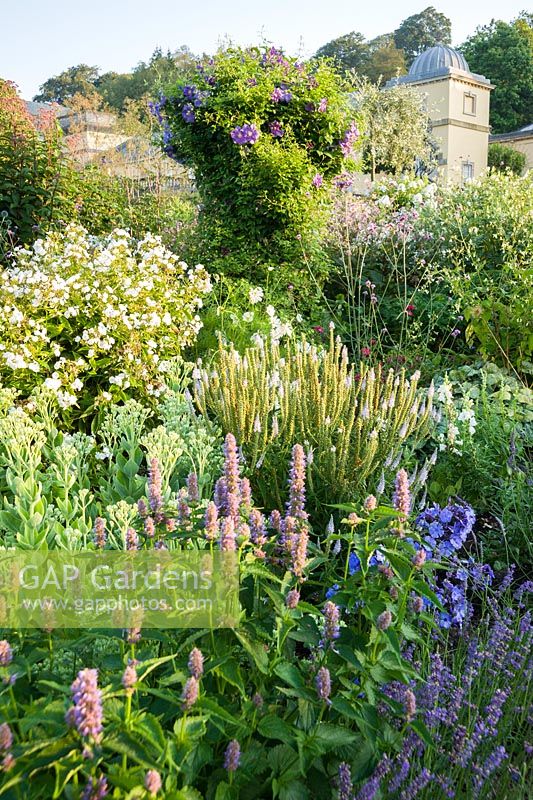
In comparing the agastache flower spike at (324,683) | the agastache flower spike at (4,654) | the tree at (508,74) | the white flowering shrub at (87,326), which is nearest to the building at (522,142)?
the tree at (508,74)

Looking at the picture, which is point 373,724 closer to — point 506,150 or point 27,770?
point 27,770

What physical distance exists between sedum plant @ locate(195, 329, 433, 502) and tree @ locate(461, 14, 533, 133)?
4359 cm

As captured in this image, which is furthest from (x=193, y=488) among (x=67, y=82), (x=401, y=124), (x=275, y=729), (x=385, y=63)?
(x=67, y=82)

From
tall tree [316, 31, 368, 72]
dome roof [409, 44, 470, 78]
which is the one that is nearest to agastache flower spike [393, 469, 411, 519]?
dome roof [409, 44, 470, 78]

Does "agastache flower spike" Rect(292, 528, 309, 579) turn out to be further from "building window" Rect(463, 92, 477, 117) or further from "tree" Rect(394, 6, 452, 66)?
"tree" Rect(394, 6, 452, 66)

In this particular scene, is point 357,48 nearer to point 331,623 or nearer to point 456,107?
point 456,107

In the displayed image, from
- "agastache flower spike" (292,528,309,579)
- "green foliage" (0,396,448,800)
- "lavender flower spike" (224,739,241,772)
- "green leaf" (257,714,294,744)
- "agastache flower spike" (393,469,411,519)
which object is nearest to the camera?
"green foliage" (0,396,448,800)

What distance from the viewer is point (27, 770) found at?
1230 millimetres

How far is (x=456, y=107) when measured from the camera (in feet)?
110

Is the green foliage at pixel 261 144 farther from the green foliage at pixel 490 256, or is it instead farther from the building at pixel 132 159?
the green foliage at pixel 490 256

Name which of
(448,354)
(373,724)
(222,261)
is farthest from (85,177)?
(373,724)

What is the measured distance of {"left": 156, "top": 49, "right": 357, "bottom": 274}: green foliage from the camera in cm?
647

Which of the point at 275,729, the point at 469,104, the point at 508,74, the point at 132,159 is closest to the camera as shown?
the point at 275,729

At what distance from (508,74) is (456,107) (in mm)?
12090
